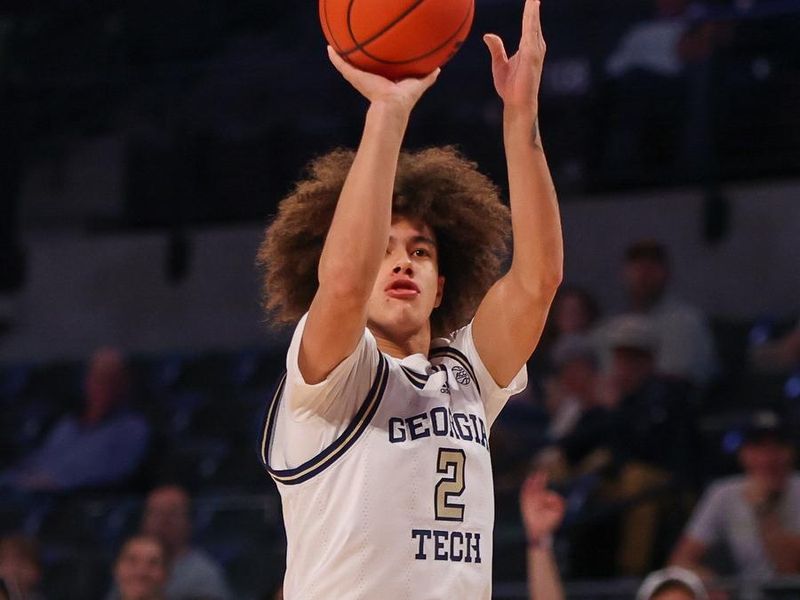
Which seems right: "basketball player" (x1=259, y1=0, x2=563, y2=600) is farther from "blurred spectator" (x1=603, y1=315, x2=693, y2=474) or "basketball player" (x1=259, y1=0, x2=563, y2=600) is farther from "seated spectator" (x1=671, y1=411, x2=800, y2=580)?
"blurred spectator" (x1=603, y1=315, x2=693, y2=474)

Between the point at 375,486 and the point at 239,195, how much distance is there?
23.2ft

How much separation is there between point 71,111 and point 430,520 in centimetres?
803

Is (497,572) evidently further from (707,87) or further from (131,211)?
(131,211)

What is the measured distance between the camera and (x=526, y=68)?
3445 millimetres

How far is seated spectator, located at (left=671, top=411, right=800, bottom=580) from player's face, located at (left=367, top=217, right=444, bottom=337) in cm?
333

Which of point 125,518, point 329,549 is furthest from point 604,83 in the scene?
point 329,549

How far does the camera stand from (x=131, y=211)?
10.7m

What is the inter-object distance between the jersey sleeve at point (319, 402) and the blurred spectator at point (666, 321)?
15.0 feet

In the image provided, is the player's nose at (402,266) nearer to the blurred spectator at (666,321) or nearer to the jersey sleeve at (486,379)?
the jersey sleeve at (486,379)

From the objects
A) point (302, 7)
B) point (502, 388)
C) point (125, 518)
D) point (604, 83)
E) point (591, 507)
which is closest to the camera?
point (502, 388)

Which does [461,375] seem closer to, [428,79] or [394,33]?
[428,79]

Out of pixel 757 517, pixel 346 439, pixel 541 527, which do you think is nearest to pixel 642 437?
pixel 757 517

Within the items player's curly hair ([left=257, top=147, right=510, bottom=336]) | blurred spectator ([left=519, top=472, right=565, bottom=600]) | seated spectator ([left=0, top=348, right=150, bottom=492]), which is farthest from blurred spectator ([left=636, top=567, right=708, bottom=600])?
seated spectator ([left=0, top=348, right=150, bottom=492])

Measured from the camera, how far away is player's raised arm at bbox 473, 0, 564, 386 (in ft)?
11.3
